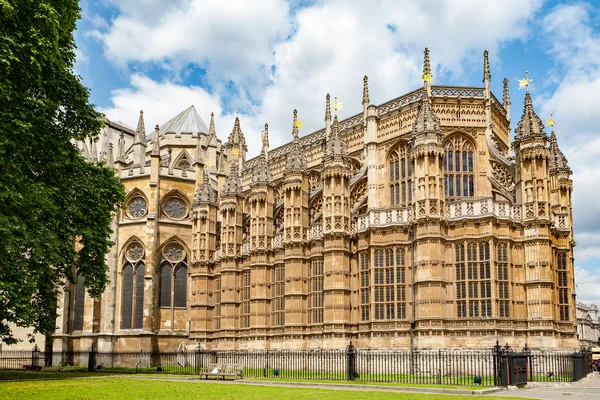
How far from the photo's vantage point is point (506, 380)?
22562mm

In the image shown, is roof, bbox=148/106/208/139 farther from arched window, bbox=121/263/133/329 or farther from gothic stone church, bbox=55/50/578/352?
arched window, bbox=121/263/133/329

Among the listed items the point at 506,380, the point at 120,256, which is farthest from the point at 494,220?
the point at 120,256

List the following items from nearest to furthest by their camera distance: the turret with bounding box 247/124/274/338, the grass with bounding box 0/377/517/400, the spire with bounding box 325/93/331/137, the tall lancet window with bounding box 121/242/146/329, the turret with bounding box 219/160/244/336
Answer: the grass with bounding box 0/377/517/400
the turret with bounding box 247/124/274/338
the spire with bounding box 325/93/331/137
the turret with bounding box 219/160/244/336
the tall lancet window with bounding box 121/242/146/329

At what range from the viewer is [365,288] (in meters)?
34.0

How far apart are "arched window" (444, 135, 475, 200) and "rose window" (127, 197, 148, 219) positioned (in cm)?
2669

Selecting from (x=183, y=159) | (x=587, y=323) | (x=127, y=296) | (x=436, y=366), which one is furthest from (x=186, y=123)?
(x=587, y=323)

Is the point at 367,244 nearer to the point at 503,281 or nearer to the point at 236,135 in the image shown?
the point at 503,281

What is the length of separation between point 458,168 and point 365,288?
844 centimetres

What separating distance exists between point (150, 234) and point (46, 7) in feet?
93.7

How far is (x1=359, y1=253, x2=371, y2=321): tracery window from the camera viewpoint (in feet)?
111

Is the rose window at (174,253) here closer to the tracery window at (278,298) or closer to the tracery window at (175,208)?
the tracery window at (175,208)

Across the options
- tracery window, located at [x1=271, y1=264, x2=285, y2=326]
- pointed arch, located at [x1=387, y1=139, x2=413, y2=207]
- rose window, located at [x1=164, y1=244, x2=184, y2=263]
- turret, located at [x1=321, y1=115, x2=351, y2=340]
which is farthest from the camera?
rose window, located at [x1=164, y1=244, x2=184, y2=263]

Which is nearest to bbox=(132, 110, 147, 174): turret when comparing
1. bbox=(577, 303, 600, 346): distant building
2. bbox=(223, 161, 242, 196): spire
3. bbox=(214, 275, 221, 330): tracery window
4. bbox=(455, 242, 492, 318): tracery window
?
bbox=(223, 161, 242, 196): spire

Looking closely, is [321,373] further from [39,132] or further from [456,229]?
[39,132]
